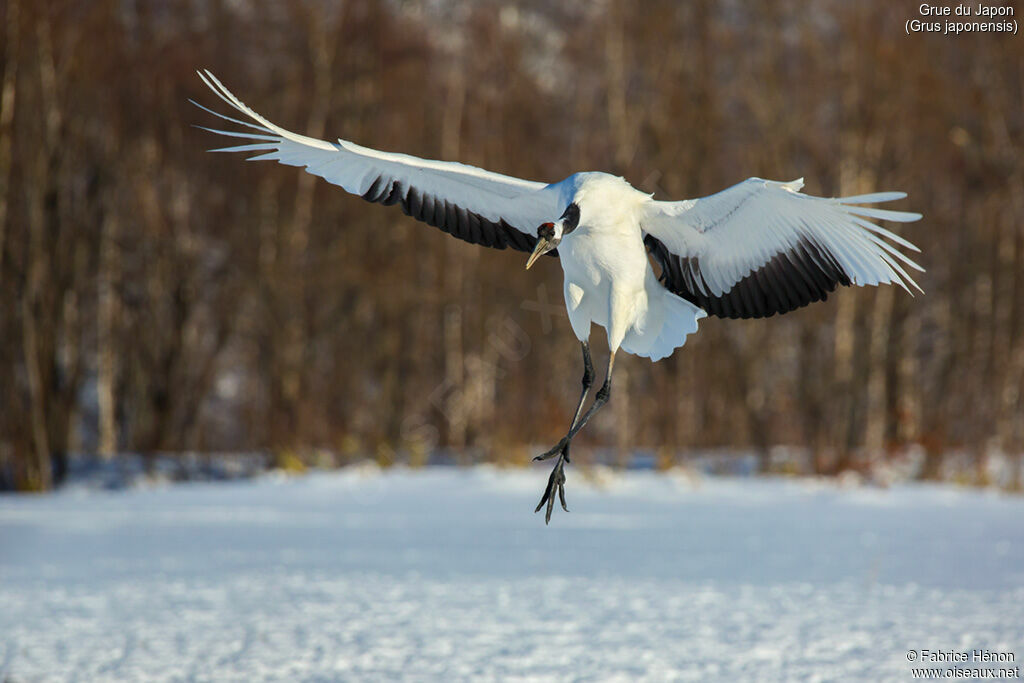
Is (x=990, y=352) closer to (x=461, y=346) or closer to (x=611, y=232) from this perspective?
(x=461, y=346)

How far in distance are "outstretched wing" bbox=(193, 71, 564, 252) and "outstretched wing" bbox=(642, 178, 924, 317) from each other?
0.47 m

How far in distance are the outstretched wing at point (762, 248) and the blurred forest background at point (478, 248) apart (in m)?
9.65

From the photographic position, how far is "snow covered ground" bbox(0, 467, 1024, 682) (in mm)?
5875

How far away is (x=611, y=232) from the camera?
3496 millimetres

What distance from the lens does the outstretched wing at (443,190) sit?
3953mm

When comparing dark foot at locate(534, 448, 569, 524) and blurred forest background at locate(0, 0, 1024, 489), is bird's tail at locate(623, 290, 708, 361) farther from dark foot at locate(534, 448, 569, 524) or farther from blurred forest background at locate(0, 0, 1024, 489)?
blurred forest background at locate(0, 0, 1024, 489)

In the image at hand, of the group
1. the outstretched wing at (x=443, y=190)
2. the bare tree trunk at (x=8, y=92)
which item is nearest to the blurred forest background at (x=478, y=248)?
the bare tree trunk at (x=8, y=92)

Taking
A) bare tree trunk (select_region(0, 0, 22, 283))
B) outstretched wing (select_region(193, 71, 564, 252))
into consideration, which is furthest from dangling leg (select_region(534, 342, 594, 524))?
bare tree trunk (select_region(0, 0, 22, 283))

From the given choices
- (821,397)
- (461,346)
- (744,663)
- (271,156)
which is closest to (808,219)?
(271,156)

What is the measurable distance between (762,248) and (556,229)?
1.11 meters

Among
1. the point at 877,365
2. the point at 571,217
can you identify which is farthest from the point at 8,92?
the point at 877,365

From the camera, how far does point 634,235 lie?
359 centimetres

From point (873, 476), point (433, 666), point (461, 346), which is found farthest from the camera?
point (461, 346)

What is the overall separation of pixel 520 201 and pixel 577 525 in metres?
6.93
